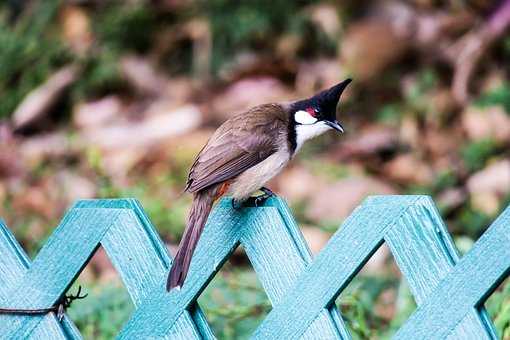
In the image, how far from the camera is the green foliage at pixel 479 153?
615cm

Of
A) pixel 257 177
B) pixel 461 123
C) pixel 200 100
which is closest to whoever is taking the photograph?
pixel 257 177

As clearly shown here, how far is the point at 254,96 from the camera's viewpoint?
23.2 feet

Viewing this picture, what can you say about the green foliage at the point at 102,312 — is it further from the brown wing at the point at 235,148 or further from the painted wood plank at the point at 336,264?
the painted wood plank at the point at 336,264

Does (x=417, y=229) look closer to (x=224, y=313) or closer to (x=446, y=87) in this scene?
(x=224, y=313)

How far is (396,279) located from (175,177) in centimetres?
204

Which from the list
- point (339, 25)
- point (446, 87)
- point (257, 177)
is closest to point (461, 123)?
point (446, 87)

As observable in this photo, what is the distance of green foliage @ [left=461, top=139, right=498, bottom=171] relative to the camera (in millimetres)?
6152

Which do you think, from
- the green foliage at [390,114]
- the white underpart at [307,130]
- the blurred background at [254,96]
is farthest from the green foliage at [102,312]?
the green foliage at [390,114]

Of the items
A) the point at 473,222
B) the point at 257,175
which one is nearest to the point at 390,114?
the point at 473,222

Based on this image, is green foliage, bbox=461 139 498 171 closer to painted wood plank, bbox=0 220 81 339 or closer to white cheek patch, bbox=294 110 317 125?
white cheek patch, bbox=294 110 317 125

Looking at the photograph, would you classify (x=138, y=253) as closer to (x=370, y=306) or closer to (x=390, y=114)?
(x=370, y=306)

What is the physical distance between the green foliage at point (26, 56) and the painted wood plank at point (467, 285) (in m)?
5.63

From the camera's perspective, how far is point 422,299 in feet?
7.11

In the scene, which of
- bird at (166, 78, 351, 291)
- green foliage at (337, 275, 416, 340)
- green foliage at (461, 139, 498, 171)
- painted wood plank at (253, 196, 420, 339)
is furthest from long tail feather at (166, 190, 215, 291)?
green foliage at (461, 139, 498, 171)
